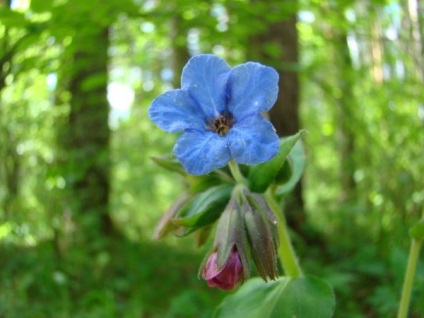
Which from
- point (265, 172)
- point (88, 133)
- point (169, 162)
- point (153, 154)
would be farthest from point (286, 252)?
point (88, 133)

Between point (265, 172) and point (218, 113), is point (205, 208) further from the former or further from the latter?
point (218, 113)

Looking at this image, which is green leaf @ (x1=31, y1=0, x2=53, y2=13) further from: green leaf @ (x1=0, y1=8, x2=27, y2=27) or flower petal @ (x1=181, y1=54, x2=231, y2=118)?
flower petal @ (x1=181, y1=54, x2=231, y2=118)

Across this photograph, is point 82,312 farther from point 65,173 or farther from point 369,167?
point 369,167

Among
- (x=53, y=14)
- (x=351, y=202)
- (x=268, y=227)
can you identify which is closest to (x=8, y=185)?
(x=53, y=14)

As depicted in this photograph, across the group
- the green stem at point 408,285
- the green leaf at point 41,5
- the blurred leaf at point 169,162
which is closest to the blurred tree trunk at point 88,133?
the green leaf at point 41,5

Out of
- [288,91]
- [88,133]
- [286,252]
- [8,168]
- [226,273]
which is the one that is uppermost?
[226,273]

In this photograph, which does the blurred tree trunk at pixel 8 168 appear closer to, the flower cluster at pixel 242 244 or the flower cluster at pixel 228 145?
the flower cluster at pixel 228 145
